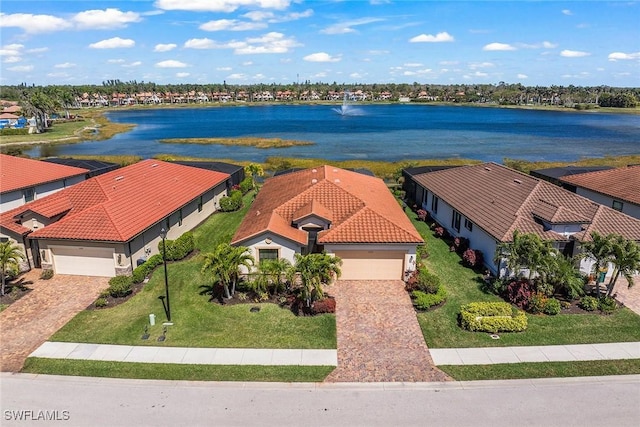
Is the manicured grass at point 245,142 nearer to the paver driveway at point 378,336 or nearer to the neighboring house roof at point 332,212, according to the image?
the neighboring house roof at point 332,212

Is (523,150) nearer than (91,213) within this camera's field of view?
No

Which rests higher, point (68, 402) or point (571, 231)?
point (571, 231)

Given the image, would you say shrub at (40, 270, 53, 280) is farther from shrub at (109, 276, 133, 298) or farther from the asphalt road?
the asphalt road

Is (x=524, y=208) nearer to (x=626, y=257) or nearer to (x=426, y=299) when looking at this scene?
(x=626, y=257)

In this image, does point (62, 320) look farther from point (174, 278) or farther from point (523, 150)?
point (523, 150)

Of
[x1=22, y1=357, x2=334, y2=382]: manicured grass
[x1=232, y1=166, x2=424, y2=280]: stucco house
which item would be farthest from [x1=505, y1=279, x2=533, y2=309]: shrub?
[x1=22, y1=357, x2=334, y2=382]: manicured grass

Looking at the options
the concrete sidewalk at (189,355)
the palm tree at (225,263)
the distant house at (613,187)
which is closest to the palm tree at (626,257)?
the distant house at (613,187)

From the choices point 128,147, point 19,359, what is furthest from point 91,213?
point 128,147
